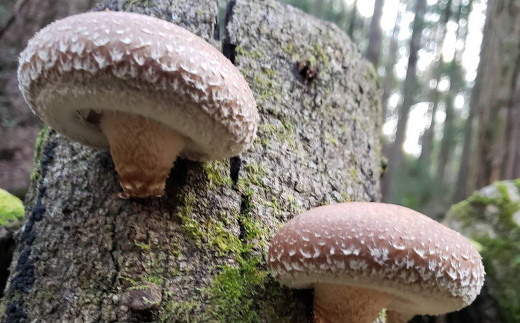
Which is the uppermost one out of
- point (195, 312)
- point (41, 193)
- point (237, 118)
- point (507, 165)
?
point (507, 165)

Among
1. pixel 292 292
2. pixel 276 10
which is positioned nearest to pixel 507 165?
pixel 276 10

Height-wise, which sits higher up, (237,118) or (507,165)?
(507,165)

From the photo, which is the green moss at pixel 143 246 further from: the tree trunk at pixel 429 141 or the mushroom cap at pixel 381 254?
the tree trunk at pixel 429 141

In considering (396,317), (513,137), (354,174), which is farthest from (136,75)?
(513,137)

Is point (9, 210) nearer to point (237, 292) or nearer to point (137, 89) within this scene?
point (237, 292)

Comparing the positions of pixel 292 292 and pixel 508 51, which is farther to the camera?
pixel 508 51

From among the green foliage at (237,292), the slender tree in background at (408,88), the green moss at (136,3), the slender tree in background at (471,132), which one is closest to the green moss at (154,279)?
the green foliage at (237,292)

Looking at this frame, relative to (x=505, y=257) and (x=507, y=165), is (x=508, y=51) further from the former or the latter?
(x=505, y=257)
